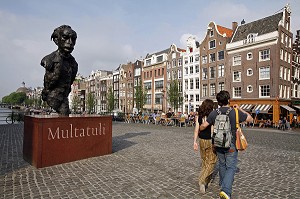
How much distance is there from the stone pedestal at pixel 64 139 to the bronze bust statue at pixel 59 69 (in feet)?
3.07

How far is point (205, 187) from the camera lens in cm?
495

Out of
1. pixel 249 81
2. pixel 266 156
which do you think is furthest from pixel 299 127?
pixel 266 156

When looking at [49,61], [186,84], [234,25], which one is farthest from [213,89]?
[49,61]

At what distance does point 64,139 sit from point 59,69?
2319mm

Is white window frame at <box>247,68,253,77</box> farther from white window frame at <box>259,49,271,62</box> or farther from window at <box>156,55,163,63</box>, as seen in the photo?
window at <box>156,55,163,63</box>

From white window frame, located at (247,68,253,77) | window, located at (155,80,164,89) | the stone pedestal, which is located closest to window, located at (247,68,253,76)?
white window frame, located at (247,68,253,77)

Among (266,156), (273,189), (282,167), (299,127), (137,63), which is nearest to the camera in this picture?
(273,189)

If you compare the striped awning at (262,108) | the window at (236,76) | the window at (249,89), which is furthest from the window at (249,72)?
the striped awning at (262,108)

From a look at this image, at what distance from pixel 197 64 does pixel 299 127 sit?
19.2 m

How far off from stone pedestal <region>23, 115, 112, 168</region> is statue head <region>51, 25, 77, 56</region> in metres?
2.28

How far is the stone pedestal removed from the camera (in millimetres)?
6395

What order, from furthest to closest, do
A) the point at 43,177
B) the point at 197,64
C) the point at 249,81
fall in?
1. the point at 197,64
2. the point at 249,81
3. the point at 43,177

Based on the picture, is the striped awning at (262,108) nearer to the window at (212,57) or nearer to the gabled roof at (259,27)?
the gabled roof at (259,27)

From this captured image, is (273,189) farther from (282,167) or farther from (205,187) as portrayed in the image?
(282,167)
